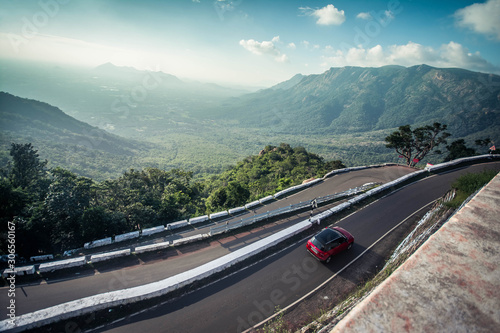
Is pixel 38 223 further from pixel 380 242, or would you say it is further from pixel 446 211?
pixel 446 211

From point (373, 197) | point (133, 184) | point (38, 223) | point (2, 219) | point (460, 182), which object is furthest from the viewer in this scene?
point (133, 184)

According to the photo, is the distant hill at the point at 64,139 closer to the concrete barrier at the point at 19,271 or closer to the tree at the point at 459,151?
the concrete barrier at the point at 19,271

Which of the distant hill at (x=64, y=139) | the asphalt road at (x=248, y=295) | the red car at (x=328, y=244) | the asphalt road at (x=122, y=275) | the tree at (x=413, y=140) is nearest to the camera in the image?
the asphalt road at (x=248, y=295)

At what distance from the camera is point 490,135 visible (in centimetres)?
12838

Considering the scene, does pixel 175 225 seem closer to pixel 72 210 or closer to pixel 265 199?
pixel 72 210

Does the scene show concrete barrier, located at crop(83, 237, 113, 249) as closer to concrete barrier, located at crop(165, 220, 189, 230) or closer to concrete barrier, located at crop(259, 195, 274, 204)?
concrete barrier, located at crop(165, 220, 189, 230)

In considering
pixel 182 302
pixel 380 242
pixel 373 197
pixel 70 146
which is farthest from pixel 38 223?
pixel 70 146

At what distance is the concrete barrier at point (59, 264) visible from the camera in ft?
29.3

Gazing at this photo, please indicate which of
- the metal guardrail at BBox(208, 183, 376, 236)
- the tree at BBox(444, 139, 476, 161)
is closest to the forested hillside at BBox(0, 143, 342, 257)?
the metal guardrail at BBox(208, 183, 376, 236)

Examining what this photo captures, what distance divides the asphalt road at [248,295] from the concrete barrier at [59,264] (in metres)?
4.08

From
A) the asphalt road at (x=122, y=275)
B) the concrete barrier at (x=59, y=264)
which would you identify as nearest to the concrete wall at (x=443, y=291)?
the asphalt road at (x=122, y=275)

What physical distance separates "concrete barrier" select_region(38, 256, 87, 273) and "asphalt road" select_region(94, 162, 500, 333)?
408 centimetres

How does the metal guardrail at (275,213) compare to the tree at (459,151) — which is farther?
the tree at (459,151)

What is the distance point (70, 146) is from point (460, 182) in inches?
5561
